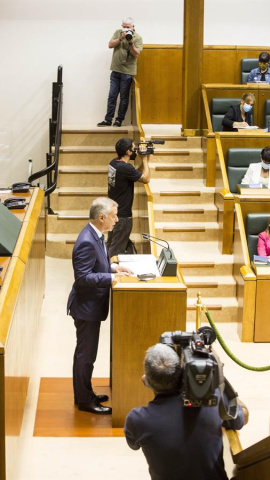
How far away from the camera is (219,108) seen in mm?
8461

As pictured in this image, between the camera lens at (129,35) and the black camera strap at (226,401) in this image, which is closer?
the black camera strap at (226,401)

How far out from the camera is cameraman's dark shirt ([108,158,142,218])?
657 cm

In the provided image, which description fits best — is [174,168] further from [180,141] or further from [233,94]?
[233,94]

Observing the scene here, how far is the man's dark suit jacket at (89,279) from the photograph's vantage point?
425cm

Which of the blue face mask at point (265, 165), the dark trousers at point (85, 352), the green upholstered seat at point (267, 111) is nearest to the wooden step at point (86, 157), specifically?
the green upholstered seat at point (267, 111)

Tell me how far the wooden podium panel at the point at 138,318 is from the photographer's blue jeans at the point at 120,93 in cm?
554

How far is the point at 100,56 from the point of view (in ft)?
33.0

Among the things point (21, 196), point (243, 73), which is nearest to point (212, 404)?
point (21, 196)

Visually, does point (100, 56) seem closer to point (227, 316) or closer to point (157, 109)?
point (157, 109)

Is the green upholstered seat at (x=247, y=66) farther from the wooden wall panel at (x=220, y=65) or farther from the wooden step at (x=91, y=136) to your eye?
the wooden step at (x=91, y=136)

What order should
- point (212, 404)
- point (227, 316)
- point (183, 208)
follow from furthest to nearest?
point (183, 208)
point (227, 316)
point (212, 404)

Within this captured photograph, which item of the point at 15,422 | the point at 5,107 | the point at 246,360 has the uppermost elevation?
the point at 5,107

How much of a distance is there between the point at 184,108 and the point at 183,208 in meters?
1.49

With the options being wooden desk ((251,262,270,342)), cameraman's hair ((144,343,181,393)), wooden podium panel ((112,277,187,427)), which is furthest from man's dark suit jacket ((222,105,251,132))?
cameraman's hair ((144,343,181,393))
